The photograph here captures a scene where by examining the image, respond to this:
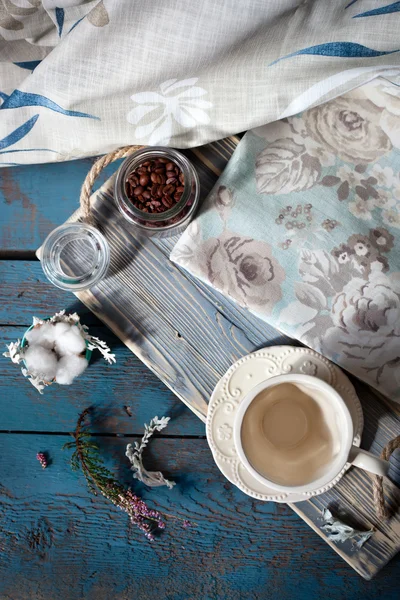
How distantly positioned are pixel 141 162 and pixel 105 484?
500 millimetres

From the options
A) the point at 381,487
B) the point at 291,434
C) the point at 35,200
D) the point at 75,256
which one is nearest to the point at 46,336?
the point at 75,256

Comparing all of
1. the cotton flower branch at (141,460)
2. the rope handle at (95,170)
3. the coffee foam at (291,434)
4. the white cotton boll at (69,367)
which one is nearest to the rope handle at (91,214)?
the rope handle at (95,170)

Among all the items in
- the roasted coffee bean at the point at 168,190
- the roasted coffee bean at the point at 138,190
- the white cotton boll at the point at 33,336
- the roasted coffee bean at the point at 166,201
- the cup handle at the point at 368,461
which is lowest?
the white cotton boll at the point at 33,336

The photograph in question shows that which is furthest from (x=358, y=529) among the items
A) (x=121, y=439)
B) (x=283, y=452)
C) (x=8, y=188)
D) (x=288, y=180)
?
(x=8, y=188)

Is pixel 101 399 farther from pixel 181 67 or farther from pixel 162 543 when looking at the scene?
pixel 181 67

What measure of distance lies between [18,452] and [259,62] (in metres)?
0.69

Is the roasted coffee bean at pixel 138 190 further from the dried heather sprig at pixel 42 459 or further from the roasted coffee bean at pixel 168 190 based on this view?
the dried heather sprig at pixel 42 459

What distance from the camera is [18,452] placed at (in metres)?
0.86

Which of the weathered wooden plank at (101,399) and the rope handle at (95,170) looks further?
the weathered wooden plank at (101,399)

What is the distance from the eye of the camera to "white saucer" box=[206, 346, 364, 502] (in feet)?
2.31

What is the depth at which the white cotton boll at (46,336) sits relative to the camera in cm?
77

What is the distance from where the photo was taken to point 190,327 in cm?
76

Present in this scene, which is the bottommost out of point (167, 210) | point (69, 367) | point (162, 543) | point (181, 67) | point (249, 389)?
point (162, 543)

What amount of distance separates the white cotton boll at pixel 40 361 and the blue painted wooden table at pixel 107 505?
0.30ft
